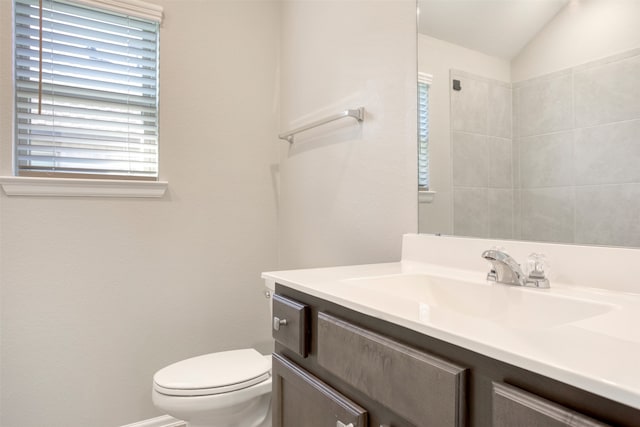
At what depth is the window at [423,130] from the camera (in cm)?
122

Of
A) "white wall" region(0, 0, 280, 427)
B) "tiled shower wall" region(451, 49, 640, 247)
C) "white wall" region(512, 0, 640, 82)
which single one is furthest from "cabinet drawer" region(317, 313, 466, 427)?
"white wall" region(0, 0, 280, 427)

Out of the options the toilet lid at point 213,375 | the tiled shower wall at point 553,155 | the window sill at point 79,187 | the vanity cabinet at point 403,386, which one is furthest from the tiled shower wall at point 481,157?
the window sill at point 79,187

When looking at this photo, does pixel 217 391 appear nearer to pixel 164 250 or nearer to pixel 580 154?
pixel 164 250

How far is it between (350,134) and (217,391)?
3.56ft

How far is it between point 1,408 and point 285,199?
1499 millimetres

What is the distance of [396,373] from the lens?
2.00 feet

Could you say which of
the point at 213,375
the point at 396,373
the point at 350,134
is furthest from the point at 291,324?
the point at 350,134

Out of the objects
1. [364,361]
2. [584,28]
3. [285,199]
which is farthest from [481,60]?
[285,199]

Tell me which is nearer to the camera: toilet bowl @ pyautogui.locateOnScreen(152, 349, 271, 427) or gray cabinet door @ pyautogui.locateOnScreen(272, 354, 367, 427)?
gray cabinet door @ pyautogui.locateOnScreen(272, 354, 367, 427)

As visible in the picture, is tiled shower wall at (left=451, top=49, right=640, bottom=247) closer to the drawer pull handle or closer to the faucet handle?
the faucet handle

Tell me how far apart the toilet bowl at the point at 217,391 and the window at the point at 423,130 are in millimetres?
952

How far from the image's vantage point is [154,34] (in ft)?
5.98

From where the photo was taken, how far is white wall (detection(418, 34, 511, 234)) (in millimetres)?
1153

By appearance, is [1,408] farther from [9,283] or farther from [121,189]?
[121,189]
